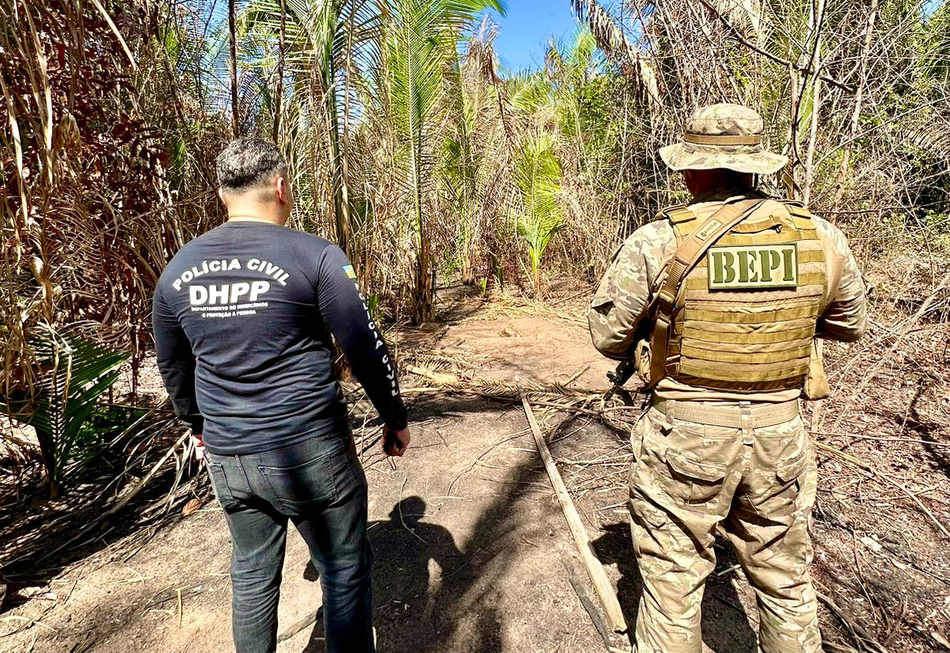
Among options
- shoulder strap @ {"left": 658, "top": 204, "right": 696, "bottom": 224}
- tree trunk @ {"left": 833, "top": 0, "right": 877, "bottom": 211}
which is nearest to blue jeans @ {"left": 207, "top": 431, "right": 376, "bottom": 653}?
shoulder strap @ {"left": 658, "top": 204, "right": 696, "bottom": 224}

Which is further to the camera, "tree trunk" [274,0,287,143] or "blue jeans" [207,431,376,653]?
"tree trunk" [274,0,287,143]

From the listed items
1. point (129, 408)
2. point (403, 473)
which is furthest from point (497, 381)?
point (129, 408)

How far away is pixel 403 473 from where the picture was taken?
338 centimetres

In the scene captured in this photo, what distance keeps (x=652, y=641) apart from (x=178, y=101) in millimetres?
Answer: 3670

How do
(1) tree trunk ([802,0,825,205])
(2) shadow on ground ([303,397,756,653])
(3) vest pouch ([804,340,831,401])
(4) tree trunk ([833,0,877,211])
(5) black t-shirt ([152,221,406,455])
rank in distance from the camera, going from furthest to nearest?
(4) tree trunk ([833,0,877,211]), (1) tree trunk ([802,0,825,205]), (2) shadow on ground ([303,397,756,653]), (3) vest pouch ([804,340,831,401]), (5) black t-shirt ([152,221,406,455])

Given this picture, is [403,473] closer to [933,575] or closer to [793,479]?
[793,479]

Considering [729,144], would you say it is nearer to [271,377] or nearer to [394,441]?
[394,441]

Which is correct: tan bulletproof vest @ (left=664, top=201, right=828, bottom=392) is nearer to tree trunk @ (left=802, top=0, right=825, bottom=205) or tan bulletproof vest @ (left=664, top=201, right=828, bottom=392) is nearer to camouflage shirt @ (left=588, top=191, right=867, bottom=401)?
camouflage shirt @ (left=588, top=191, right=867, bottom=401)

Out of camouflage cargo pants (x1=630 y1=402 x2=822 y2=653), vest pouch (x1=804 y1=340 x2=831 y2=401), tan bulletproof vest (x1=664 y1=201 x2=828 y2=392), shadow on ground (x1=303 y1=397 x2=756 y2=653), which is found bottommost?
shadow on ground (x1=303 y1=397 x2=756 y2=653)

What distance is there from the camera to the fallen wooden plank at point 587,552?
81.4 inches

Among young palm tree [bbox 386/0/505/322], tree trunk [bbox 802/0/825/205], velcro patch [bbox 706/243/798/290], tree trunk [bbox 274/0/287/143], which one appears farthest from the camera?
young palm tree [bbox 386/0/505/322]

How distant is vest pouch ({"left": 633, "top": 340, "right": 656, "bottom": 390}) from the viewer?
1725 millimetres

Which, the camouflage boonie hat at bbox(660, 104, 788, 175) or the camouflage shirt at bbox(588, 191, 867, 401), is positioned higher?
the camouflage boonie hat at bbox(660, 104, 788, 175)

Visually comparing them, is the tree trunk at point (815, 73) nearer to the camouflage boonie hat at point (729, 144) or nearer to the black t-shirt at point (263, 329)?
the camouflage boonie hat at point (729, 144)
